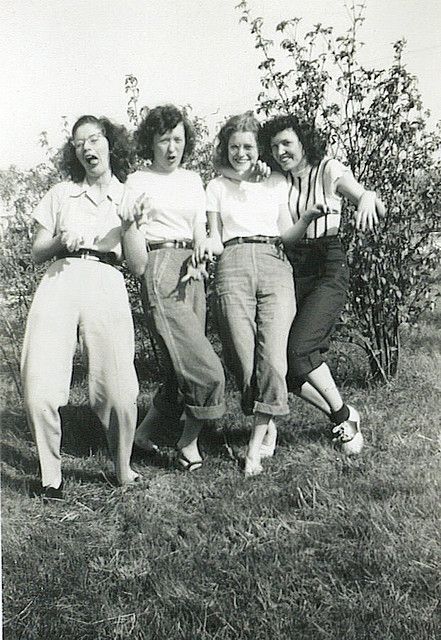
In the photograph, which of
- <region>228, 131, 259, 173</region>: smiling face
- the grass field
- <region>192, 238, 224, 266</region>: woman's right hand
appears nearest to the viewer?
the grass field

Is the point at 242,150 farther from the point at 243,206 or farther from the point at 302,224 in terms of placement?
the point at 302,224

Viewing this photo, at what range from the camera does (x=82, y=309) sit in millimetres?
3023

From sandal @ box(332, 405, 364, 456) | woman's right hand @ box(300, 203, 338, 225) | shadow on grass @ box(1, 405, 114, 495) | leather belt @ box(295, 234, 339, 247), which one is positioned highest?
woman's right hand @ box(300, 203, 338, 225)

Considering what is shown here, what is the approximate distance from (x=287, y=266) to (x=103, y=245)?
98 cm

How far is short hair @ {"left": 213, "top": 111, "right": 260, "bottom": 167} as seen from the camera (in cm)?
335

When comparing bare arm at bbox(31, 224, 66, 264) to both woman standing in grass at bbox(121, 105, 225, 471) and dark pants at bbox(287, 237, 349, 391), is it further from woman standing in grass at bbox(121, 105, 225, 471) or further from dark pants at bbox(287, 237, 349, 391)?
dark pants at bbox(287, 237, 349, 391)

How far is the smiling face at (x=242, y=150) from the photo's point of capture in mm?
3328

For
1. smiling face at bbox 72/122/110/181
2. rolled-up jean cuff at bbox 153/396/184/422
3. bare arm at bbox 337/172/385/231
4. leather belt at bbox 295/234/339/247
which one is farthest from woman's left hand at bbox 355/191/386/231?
rolled-up jean cuff at bbox 153/396/184/422

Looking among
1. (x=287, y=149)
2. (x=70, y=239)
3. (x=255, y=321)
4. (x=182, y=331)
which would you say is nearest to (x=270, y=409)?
(x=255, y=321)

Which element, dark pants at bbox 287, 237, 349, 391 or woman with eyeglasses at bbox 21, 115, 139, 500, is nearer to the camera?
woman with eyeglasses at bbox 21, 115, 139, 500

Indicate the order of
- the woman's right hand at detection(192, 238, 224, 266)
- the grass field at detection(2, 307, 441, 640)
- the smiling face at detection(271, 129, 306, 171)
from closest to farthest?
1. the grass field at detection(2, 307, 441, 640)
2. the woman's right hand at detection(192, 238, 224, 266)
3. the smiling face at detection(271, 129, 306, 171)

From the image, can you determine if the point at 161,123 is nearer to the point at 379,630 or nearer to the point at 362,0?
the point at 362,0

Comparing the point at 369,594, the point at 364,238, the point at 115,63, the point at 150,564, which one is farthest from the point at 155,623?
the point at 364,238

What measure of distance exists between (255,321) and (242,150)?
86 cm
